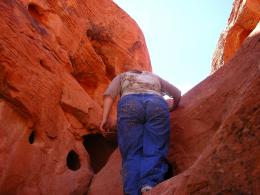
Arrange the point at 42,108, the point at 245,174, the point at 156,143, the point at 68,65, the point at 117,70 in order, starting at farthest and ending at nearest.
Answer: the point at 117,70, the point at 68,65, the point at 42,108, the point at 156,143, the point at 245,174

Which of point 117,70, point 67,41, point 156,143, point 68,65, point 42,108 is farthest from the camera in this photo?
point 117,70

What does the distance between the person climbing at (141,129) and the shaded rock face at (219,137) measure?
0.46m

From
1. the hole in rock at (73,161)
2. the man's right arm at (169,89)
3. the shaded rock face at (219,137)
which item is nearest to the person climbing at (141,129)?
the man's right arm at (169,89)

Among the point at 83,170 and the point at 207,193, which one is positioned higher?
the point at 207,193

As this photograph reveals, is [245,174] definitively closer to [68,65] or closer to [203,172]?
[203,172]

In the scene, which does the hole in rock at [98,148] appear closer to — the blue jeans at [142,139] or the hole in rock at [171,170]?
the hole in rock at [171,170]

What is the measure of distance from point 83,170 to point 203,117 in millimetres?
2226

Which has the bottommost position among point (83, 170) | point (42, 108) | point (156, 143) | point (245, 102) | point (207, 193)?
point (83, 170)

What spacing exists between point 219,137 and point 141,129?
6.40 feet

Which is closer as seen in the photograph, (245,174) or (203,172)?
(245,174)

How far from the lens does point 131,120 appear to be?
493cm

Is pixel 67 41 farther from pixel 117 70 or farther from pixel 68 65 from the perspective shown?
pixel 117 70

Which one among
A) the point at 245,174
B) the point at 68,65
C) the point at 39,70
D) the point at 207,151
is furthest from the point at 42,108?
the point at 245,174

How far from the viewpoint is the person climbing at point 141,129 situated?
445cm
